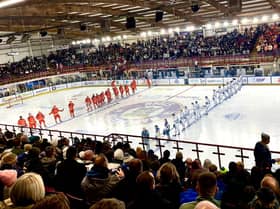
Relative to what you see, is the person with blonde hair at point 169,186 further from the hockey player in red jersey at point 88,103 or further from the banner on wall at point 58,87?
the banner on wall at point 58,87

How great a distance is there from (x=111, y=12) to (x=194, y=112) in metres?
13.7

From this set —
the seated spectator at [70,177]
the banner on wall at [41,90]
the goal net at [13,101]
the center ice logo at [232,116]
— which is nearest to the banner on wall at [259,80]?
the center ice logo at [232,116]

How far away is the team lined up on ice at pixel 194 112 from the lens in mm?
13914

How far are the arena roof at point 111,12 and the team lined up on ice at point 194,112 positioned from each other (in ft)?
15.7

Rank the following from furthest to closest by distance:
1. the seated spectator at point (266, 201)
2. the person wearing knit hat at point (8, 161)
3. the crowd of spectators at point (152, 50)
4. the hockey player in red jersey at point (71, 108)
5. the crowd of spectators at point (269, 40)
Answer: the crowd of spectators at point (152, 50) < the crowd of spectators at point (269, 40) < the hockey player in red jersey at point (71, 108) < the person wearing knit hat at point (8, 161) < the seated spectator at point (266, 201)

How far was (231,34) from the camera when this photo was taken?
3200 centimetres

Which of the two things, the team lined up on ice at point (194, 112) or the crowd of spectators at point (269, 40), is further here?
the crowd of spectators at point (269, 40)

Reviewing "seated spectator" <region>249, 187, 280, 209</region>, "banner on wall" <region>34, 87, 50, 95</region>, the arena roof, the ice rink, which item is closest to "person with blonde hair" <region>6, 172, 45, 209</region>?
"seated spectator" <region>249, 187, 280, 209</region>

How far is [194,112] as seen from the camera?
16156 millimetres

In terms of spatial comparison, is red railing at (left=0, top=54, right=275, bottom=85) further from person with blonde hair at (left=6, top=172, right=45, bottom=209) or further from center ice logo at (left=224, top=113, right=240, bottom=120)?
person with blonde hair at (left=6, top=172, right=45, bottom=209)

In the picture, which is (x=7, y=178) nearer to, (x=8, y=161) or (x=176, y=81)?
(x=8, y=161)

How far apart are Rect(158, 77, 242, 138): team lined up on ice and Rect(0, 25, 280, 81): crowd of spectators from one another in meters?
7.82

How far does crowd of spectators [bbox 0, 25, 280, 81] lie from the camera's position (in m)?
29.9

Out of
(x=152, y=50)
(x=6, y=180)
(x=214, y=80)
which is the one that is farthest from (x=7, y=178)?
(x=152, y=50)
